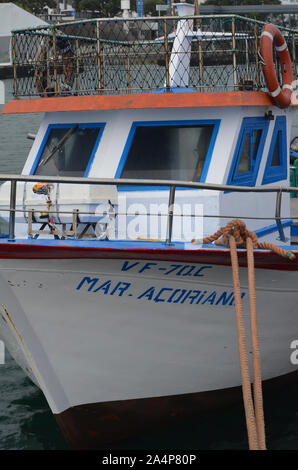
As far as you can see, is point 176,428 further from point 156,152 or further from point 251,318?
point 156,152

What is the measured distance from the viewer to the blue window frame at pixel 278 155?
8.78m

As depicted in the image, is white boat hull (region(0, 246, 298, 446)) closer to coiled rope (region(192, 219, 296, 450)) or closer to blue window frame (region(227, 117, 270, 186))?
coiled rope (region(192, 219, 296, 450))

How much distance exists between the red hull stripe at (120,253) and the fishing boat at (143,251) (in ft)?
0.05

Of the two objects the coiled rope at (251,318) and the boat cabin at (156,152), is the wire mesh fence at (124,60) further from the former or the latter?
the coiled rope at (251,318)

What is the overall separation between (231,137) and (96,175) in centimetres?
152

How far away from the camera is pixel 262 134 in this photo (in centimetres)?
859

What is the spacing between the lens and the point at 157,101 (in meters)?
7.95

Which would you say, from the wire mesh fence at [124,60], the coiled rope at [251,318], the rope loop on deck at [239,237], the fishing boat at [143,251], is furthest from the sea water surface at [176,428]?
the wire mesh fence at [124,60]

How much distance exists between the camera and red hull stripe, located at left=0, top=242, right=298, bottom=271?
656 centimetres

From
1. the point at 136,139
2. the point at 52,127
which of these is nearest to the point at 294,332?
the point at 136,139

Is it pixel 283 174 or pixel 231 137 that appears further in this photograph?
pixel 283 174

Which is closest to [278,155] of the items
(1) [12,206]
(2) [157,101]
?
(2) [157,101]

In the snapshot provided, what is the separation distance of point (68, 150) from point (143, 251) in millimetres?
2402
